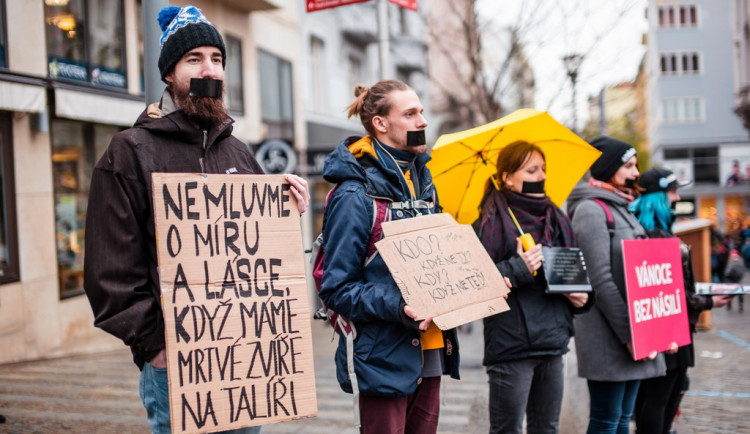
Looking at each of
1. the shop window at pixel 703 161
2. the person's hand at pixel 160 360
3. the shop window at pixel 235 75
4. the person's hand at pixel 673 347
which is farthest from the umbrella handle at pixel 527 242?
the shop window at pixel 703 161

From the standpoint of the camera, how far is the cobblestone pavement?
235 inches

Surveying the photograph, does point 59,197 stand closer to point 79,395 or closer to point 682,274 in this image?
point 79,395

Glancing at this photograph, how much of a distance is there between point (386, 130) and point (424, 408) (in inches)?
50.5

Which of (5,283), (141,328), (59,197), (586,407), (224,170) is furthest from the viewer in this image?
(59,197)

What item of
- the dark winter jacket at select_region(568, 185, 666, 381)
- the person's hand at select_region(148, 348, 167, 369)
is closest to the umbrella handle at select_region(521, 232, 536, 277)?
the dark winter jacket at select_region(568, 185, 666, 381)

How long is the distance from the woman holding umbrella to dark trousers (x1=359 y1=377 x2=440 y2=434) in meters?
0.65

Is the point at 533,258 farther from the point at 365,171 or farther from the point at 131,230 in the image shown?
the point at 131,230

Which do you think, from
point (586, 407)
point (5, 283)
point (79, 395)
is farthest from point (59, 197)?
point (586, 407)

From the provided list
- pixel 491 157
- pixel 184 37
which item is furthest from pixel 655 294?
pixel 184 37

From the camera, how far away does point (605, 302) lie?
4.34 meters

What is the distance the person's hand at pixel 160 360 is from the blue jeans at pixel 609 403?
2.83 metres

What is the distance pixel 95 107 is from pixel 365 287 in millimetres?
8486

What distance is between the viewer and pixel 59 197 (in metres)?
10.1

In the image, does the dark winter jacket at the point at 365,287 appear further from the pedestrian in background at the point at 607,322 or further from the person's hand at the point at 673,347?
the person's hand at the point at 673,347
